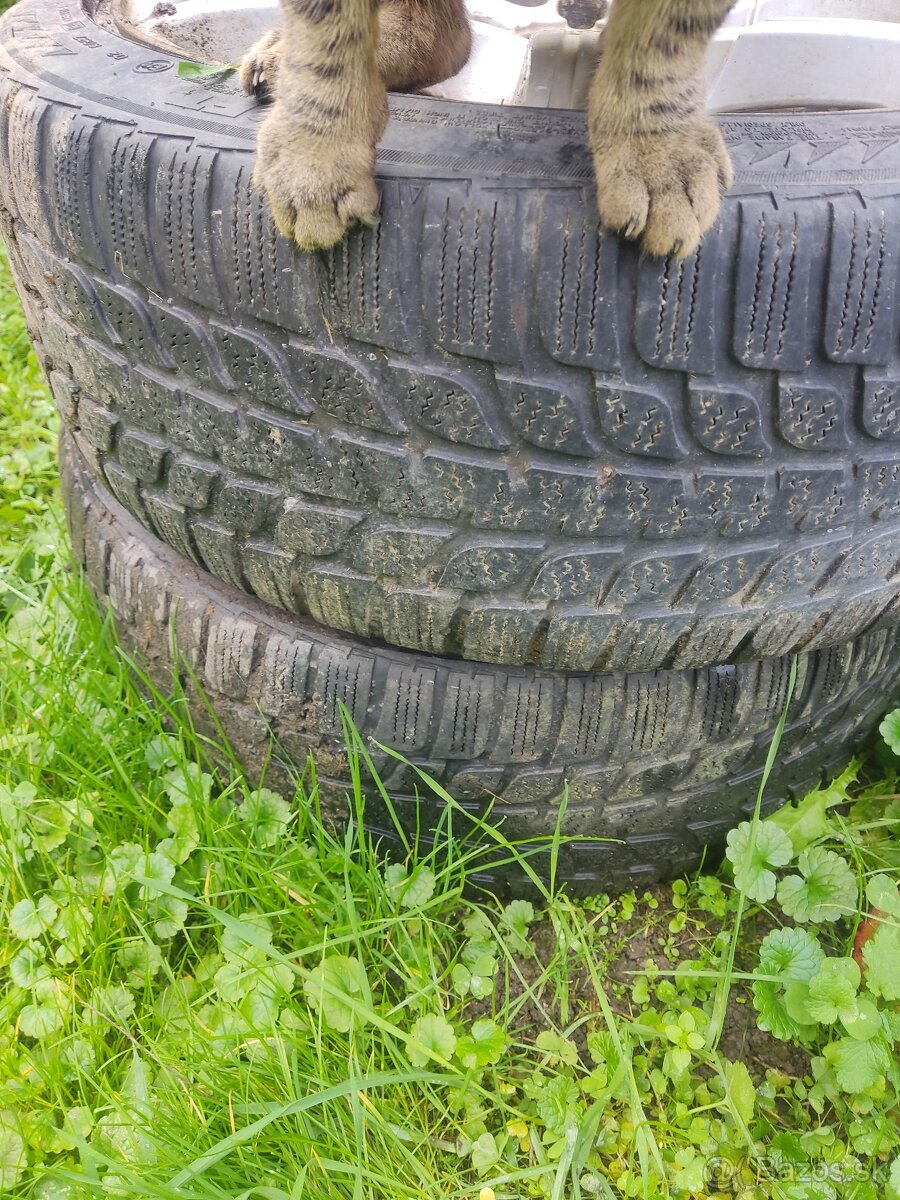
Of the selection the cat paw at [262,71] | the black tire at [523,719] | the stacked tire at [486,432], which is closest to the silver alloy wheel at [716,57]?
the cat paw at [262,71]

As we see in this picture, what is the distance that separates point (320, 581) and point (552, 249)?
0.48m

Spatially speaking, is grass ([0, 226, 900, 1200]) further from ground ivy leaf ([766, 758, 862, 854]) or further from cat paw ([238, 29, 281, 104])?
cat paw ([238, 29, 281, 104])

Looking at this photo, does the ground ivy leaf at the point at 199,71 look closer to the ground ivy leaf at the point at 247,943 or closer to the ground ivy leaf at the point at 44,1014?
the ground ivy leaf at the point at 247,943

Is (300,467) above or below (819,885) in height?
above

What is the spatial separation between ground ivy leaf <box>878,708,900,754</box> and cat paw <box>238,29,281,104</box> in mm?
1252

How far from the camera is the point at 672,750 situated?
4.16 ft

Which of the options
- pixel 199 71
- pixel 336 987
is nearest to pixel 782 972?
pixel 336 987

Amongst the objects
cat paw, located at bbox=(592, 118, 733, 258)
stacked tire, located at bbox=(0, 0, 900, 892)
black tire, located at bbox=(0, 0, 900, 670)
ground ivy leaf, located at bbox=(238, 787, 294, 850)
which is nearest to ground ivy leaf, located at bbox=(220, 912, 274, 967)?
ground ivy leaf, located at bbox=(238, 787, 294, 850)

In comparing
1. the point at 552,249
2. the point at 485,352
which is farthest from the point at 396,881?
the point at 552,249

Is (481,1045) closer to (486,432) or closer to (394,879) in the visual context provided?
(394,879)

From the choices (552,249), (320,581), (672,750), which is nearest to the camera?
(552,249)

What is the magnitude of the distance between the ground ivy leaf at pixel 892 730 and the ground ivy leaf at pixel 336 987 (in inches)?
34.4

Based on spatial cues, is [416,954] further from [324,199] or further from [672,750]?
[324,199]

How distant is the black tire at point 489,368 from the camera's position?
0.92m
